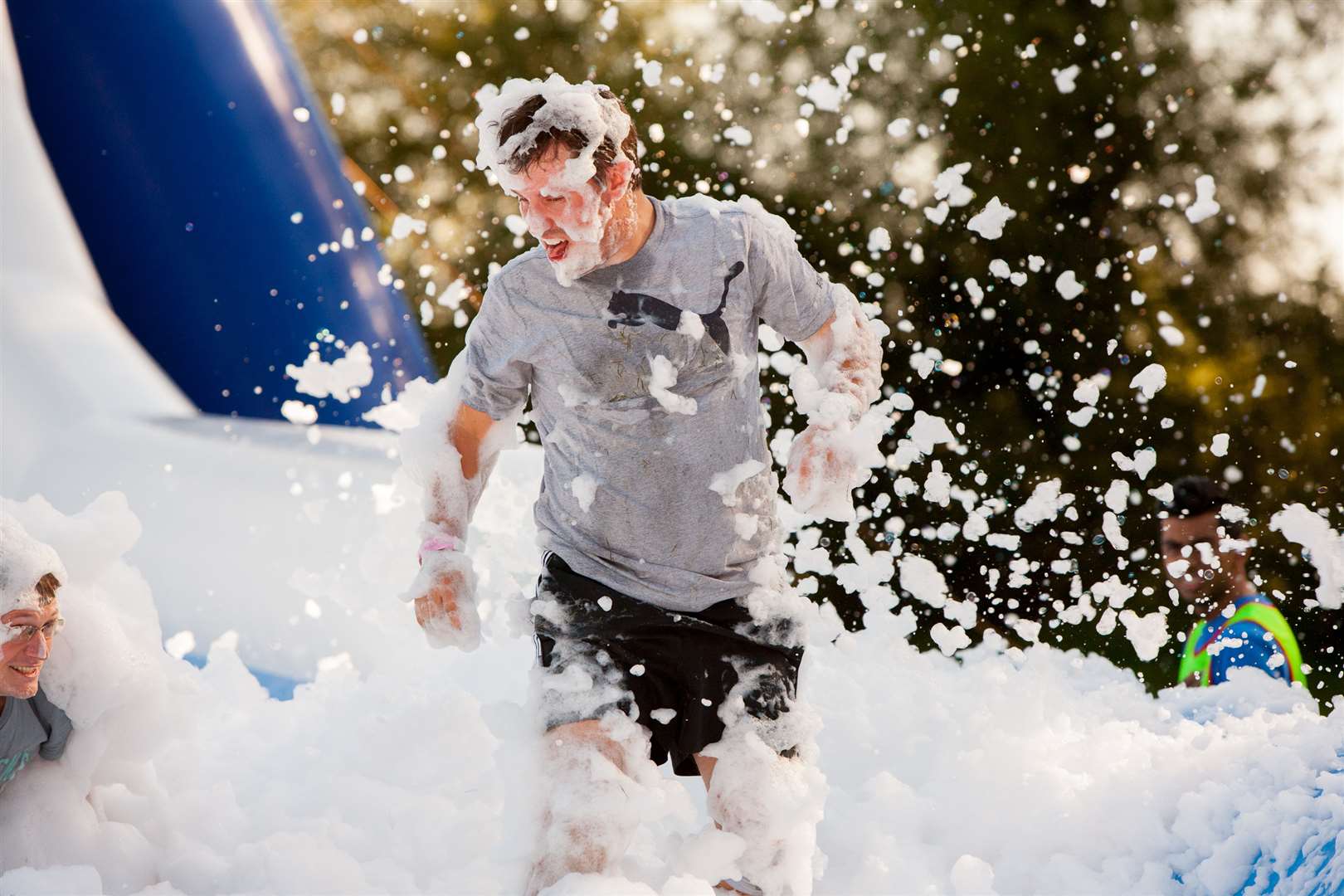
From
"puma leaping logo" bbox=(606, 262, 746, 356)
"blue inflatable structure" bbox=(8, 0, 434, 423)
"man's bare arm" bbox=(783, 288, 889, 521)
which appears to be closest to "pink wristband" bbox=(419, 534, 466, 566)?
"puma leaping logo" bbox=(606, 262, 746, 356)

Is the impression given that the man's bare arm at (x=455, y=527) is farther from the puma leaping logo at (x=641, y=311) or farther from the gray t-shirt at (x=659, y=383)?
the puma leaping logo at (x=641, y=311)

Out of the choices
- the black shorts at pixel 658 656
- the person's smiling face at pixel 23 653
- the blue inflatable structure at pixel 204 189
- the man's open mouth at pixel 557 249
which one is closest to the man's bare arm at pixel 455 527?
the black shorts at pixel 658 656

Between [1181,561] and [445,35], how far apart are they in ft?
21.1

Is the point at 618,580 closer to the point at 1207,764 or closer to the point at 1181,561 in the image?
A: the point at 1207,764

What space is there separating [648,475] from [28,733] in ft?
4.23

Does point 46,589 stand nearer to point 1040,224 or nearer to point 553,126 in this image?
point 553,126

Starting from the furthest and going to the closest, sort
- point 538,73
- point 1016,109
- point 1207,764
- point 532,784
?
point 538,73 < point 1016,109 < point 1207,764 < point 532,784

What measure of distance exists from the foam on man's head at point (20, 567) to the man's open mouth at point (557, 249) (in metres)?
1.13

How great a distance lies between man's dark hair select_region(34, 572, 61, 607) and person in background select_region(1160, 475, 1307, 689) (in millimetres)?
3060

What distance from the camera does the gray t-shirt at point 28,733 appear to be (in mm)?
2461

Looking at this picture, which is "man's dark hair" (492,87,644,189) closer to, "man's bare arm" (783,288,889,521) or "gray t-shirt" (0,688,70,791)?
"man's bare arm" (783,288,889,521)

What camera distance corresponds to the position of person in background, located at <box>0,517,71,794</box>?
7.79 feet

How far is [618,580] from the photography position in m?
2.34

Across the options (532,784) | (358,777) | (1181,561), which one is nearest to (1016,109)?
(1181,561)
